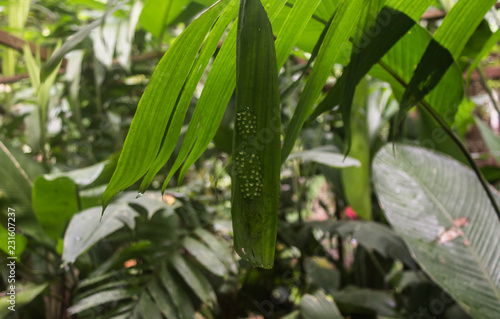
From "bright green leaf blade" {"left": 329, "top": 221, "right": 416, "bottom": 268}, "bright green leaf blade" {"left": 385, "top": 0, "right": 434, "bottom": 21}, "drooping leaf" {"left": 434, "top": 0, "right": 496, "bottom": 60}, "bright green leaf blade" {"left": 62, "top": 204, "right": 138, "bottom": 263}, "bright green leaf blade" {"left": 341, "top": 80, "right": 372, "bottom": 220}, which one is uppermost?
"drooping leaf" {"left": 434, "top": 0, "right": 496, "bottom": 60}

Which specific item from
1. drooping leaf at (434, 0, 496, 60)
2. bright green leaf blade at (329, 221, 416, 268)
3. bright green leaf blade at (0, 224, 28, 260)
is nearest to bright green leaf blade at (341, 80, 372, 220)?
bright green leaf blade at (329, 221, 416, 268)

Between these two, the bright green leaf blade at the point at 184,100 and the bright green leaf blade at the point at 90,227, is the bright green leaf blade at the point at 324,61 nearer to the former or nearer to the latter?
the bright green leaf blade at the point at 184,100

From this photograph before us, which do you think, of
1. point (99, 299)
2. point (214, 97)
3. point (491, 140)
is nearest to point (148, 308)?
point (99, 299)

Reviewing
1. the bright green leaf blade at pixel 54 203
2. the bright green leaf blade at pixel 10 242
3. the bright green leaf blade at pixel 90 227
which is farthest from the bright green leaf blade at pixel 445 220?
the bright green leaf blade at pixel 10 242

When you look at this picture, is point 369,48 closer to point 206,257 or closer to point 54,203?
point 206,257

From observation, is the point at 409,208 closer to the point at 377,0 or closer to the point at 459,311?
the point at 459,311

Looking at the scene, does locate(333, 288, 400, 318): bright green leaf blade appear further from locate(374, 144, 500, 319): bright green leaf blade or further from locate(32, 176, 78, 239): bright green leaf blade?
locate(32, 176, 78, 239): bright green leaf blade
